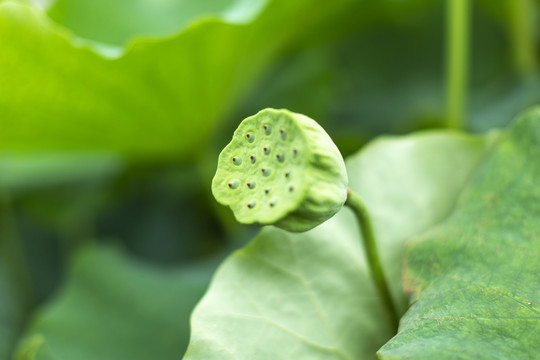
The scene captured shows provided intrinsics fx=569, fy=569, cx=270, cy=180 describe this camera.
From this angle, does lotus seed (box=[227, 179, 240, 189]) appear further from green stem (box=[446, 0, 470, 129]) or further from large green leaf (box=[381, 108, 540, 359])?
green stem (box=[446, 0, 470, 129])

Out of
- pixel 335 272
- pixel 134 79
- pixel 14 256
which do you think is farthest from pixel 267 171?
pixel 14 256

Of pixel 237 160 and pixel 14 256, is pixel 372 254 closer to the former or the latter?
pixel 237 160

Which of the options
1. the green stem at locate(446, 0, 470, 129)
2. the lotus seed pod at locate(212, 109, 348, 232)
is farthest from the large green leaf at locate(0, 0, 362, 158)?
the lotus seed pod at locate(212, 109, 348, 232)

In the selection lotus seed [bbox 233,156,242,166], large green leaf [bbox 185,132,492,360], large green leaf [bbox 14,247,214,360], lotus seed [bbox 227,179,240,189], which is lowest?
large green leaf [bbox 14,247,214,360]

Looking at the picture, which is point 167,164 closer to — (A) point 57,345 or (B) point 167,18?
(B) point 167,18

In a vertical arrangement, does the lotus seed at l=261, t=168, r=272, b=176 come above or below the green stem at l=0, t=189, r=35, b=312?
above

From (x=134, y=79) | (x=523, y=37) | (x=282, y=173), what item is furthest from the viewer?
(x=523, y=37)

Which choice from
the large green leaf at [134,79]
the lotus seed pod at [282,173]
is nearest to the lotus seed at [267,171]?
the lotus seed pod at [282,173]
